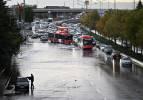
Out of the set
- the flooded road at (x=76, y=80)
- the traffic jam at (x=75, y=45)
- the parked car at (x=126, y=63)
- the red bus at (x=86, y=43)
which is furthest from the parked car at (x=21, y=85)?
the red bus at (x=86, y=43)

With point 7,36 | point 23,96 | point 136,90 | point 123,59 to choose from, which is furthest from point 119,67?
point 23,96

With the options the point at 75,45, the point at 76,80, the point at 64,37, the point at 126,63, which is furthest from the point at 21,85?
the point at 64,37

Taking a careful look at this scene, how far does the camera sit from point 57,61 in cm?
6738

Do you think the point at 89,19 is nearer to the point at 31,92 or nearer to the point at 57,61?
the point at 57,61

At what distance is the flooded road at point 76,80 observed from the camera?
1486 inches

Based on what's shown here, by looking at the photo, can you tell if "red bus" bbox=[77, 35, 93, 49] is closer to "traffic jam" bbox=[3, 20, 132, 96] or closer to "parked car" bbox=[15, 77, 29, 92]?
"traffic jam" bbox=[3, 20, 132, 96]

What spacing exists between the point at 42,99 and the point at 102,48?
49608mm

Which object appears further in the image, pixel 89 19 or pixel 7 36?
pixel 89 19

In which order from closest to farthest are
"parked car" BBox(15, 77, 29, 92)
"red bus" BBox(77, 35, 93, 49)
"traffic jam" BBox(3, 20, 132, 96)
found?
"parked car" BBox(15, 77, 29, 92)
"traffic jam" BBox(3, 20, 132, 96)
"red bus" BBox(77, 35, 93, 49)

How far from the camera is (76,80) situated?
47.9 m

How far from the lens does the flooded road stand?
1486 inches

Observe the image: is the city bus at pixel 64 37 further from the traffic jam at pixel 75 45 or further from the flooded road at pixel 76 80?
the flooded road at pixel 76 80

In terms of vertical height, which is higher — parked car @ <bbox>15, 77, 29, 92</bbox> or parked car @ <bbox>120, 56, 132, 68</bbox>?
parked car @ <bbox>15, 77, 29, 92</bbox>

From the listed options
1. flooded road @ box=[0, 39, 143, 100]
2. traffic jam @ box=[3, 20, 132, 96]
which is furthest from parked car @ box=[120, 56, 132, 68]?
flooded road @ box=[0, 39, 143, 100]
